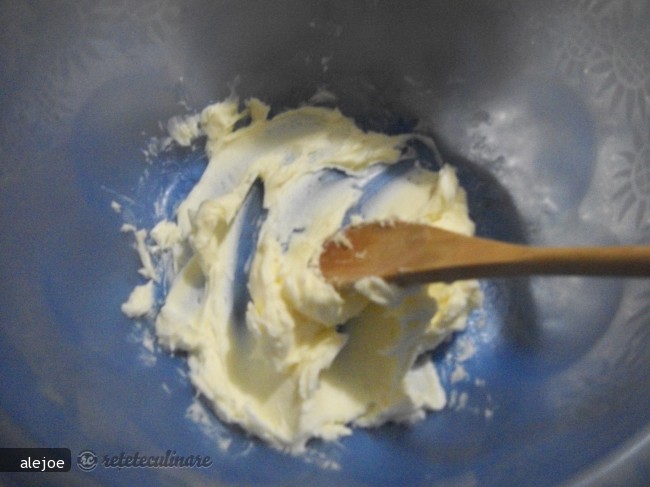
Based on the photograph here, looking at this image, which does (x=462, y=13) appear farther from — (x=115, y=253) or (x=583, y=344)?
(x=115, y=253)

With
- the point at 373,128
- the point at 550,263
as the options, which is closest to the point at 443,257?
the point at 550,263

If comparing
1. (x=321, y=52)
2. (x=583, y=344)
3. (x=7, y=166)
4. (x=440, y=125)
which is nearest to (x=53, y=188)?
(x=7, y=166)

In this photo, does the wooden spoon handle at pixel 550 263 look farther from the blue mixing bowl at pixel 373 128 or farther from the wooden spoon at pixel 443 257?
the blue mixing bowl at pixel 373 128

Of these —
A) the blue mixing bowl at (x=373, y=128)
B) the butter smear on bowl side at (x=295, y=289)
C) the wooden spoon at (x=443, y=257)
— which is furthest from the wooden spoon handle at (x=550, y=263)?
the blue mixing bowl at (x=373, y=128)

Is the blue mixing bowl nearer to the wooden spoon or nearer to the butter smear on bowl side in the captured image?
the butter smear on bowl side

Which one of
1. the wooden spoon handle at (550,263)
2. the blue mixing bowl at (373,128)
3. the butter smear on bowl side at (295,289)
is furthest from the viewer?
the butter smear on bowl side at (295,289)

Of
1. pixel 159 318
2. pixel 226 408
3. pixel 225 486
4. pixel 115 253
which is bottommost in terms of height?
pixel 225 486

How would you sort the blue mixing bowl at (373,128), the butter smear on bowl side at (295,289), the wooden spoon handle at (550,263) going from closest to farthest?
the wooden spoon handle at (550,263)
the blue mixing bowl at (373,128)
the butter smear on bowl side at (295,289)
